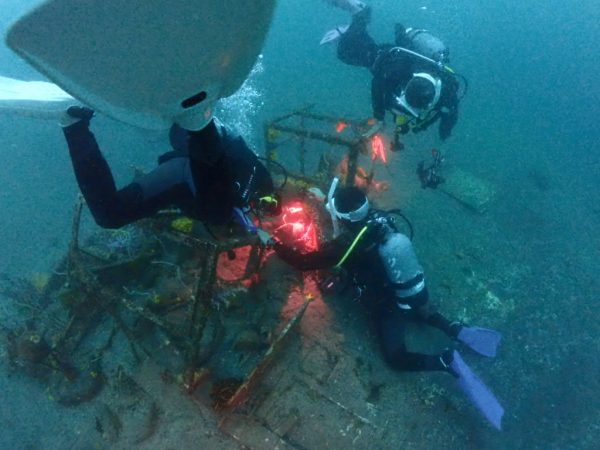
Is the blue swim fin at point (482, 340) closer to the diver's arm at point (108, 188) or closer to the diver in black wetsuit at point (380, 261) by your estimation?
the diver in black wetsuit at point (380, 261)

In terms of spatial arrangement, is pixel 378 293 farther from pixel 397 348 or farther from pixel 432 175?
pixel 432 175

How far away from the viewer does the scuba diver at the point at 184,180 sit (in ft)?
8.48

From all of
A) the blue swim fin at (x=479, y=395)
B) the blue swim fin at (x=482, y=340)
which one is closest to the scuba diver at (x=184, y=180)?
the blue swim fin at (x=479, y=395)

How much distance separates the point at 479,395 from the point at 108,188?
4748 mm

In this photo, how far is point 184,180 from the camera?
3.74 m

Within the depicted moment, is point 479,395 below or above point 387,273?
below

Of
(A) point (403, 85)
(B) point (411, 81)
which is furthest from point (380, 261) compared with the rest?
(A) point (403, 85)

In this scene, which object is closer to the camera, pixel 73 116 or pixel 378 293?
pixel 73 116

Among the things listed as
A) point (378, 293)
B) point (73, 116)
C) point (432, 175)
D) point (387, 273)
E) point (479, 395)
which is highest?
point (73, 116)

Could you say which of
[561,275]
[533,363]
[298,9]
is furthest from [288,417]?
[298,9]

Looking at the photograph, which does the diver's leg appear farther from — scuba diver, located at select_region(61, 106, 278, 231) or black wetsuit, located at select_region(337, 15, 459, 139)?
black wetsuit, located at select_region(337, 15, 459, 139)

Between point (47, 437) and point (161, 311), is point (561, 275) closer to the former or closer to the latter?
point (161, 311)

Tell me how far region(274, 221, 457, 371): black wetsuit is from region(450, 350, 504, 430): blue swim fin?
188 millimetres

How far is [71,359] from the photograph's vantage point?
5.06 metres
